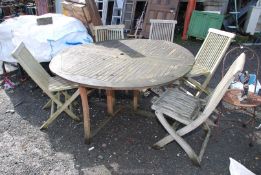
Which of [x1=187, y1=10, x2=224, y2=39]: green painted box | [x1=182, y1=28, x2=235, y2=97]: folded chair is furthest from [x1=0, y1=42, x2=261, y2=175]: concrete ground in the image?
[x1=187, y1=10, x2=224, y2=39]: green painted box

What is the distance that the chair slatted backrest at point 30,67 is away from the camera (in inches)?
110

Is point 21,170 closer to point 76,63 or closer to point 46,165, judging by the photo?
point 46,165

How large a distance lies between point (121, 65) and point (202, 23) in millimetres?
4344

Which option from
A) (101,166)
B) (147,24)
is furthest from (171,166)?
(147,24)

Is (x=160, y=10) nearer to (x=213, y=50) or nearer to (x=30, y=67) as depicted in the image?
(x=213, y=50)

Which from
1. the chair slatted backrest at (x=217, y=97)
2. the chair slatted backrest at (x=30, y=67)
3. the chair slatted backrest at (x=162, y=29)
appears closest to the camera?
the chair slatted backrest at (x=217, y=97)

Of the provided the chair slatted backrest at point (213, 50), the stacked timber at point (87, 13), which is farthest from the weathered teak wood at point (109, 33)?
the chair slatted backrest at point (213, 50)

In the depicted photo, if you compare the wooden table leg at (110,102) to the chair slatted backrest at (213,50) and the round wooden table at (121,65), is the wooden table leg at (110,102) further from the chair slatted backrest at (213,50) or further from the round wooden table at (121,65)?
the chair slatted backrest at (213,50)

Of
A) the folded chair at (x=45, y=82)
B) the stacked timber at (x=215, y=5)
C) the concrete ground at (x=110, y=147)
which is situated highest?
the stacked timber at (x=215, y=5)

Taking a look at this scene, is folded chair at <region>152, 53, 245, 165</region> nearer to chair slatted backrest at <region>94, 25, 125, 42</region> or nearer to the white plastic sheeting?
chair slatted backrest at <region>94, 25, 125, 42</region>

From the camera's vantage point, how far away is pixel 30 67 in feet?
9.63

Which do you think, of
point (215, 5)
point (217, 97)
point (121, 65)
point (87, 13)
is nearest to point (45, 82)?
point (121, 65)

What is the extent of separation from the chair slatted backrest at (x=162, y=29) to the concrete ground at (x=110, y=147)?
1.43 m

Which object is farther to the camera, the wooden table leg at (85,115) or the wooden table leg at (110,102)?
the wooden table leg at (110,102)
